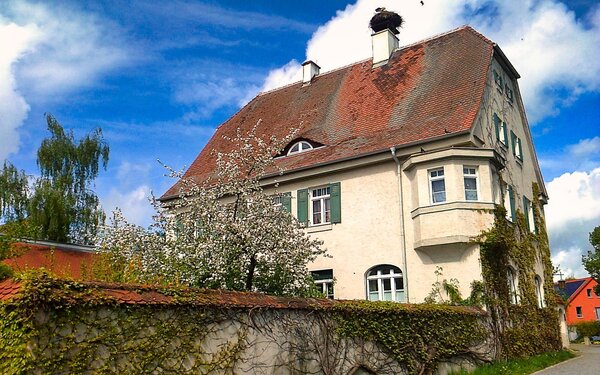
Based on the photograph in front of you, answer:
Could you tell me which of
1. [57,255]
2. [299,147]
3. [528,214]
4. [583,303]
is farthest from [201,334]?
[583,303]

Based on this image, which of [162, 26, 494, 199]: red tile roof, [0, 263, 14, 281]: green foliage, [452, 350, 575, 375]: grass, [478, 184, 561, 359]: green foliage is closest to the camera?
[0, 263, 14, 281]: green foliage

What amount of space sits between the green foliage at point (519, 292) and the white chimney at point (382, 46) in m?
8.62

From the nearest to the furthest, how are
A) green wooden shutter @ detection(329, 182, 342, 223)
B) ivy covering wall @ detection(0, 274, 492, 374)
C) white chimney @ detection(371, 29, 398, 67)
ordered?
ivy covering wall @ detection(0, 274, 492, 374)
green wooden shutter @ detection(329, 182, 342, 223)
white chimney @ detection(371, 29, 398, 67)

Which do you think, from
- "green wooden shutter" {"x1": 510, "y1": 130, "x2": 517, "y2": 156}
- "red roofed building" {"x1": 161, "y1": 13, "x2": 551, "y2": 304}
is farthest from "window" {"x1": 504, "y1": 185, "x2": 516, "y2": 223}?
"green wooden shutter" {"x1": 510, "y1": 130, "x2": 517, "y2": 156}

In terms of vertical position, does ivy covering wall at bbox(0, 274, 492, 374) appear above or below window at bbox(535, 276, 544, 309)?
below

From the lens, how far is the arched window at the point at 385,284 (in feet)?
57.2

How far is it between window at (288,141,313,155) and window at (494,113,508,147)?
673 centimetres

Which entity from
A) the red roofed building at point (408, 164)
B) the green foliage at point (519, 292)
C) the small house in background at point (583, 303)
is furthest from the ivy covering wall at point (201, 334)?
the small house in background at point (583, 303)

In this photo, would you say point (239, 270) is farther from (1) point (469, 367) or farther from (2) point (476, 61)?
(2) point (476, 61)

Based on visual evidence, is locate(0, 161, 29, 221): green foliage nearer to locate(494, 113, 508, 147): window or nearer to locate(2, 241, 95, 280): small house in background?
locate(2, 241, 95, 280): small house in background

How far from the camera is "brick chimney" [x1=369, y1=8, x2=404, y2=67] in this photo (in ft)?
77.7

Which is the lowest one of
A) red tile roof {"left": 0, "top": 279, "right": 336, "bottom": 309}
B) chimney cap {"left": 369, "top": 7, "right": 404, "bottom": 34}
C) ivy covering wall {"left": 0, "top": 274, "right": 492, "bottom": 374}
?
ivy covering wall {"left": 0, "top": 274, "right": 492, "bottom": 374}

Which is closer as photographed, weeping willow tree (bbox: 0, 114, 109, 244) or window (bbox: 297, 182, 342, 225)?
window (bbox: 297, 182, 342, 225)

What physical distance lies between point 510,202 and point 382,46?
879cm
